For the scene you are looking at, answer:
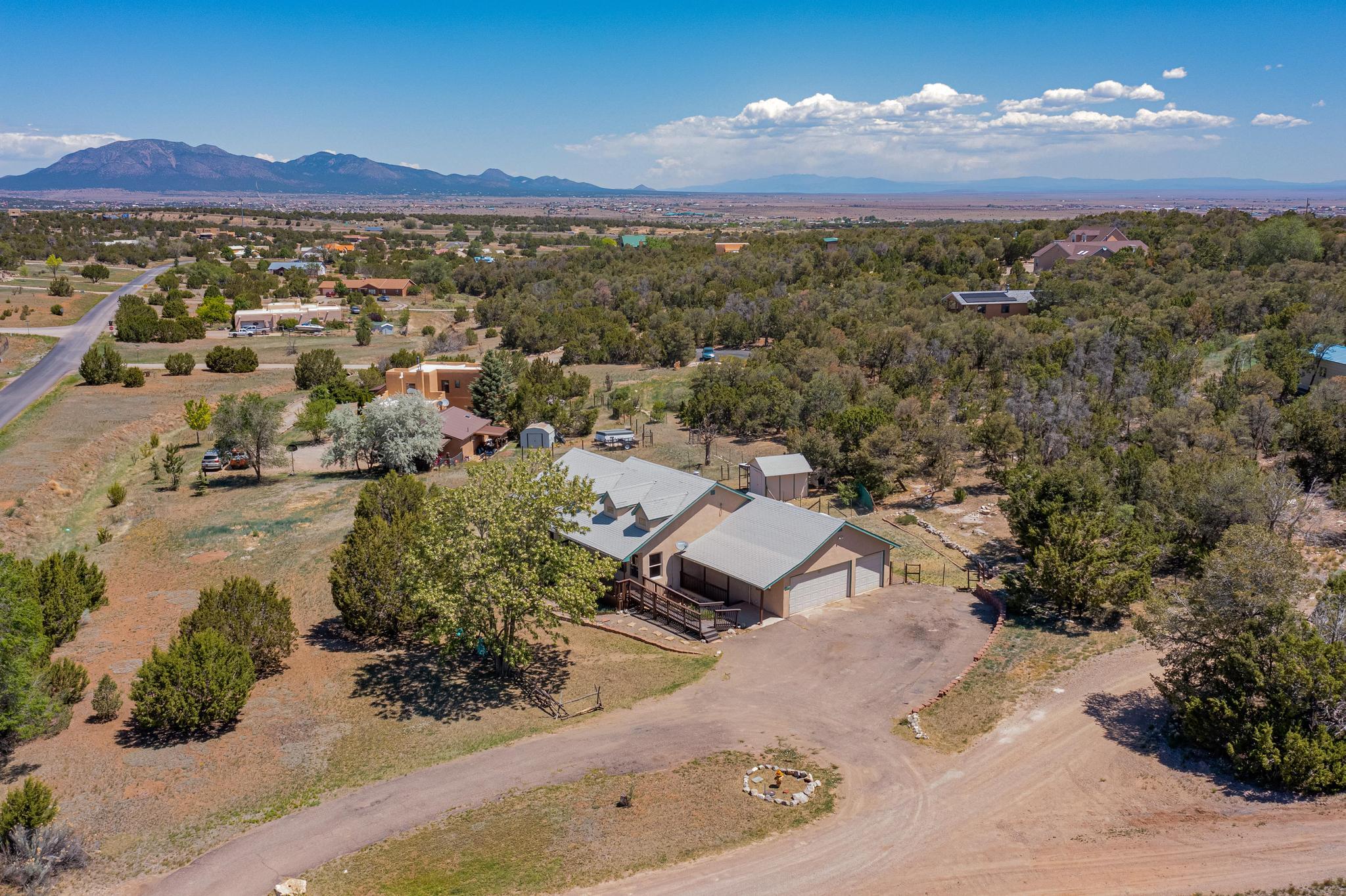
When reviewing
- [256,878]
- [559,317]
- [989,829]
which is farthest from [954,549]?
[559,317]

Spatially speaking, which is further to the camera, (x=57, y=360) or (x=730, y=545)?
(x=57, y=360)

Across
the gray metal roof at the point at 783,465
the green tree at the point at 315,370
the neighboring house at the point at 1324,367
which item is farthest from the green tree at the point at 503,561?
the green tree at the point at 315,370

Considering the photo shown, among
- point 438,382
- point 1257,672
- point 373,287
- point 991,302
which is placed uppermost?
point 991,302

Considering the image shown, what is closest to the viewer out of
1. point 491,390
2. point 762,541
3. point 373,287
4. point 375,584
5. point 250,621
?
point 250,621

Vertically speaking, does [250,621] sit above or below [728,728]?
above

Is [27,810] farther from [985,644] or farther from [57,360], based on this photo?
[57,360]

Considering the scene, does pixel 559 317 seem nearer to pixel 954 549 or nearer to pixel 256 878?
pixel 954 549

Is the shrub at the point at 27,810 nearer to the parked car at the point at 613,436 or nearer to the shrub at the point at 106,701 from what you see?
the shrub at the point at 106,701

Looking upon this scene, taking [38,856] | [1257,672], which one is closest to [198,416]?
[38,856]

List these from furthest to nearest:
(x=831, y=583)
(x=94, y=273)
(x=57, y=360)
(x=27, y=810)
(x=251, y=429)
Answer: (x=94, y=273)
(x=57, y=360)
(x=251, y=429)
(x=831, y=583)
(x=27, y=810)
